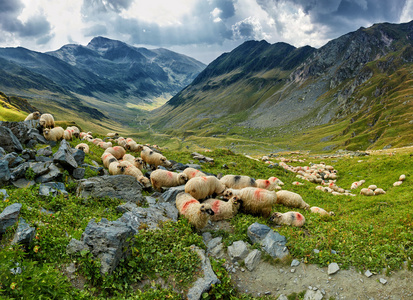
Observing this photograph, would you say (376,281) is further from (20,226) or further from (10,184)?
(10,184)

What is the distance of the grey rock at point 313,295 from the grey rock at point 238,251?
297cm

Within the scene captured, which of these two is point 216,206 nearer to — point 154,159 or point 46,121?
point 154,159

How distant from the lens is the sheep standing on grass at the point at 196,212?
1271cm

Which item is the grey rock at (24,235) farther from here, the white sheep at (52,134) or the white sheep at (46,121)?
the white sheep at (46,121)

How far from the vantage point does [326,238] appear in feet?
35.6

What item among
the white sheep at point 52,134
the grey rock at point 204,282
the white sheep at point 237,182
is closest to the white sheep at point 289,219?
the white sheep at point 237,182

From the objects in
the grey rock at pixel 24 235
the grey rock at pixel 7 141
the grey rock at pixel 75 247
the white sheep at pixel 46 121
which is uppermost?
the white sheep at pixel 46 121

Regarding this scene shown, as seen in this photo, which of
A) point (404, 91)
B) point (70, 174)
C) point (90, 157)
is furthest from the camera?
point (404, 91)

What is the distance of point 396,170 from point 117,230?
3106cm

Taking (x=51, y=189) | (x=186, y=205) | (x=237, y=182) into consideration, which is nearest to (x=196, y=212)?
(x=186, y=205)

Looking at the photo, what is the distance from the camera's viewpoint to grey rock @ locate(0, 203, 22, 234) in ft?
27.3

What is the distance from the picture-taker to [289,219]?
13.6 metres

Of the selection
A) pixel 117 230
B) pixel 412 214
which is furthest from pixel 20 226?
pixel 412 214

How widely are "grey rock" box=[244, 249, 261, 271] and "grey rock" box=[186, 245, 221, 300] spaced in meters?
1.80
